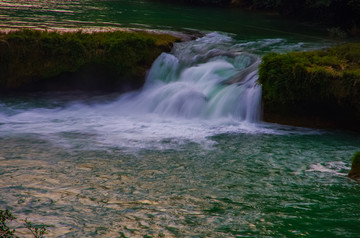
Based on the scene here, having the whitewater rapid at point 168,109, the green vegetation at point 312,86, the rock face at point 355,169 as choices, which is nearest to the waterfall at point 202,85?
the whitewater rapid at point 168,109

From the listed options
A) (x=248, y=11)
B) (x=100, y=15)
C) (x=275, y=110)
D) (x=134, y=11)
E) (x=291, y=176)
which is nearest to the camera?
(x=291, y=176)

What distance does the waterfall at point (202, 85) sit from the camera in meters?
10.8

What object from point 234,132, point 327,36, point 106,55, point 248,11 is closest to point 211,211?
point 234,132

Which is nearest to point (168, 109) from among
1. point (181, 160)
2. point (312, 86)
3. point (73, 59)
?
point (73, 59)

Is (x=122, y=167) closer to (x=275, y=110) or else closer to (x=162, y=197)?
(x=162, y=197)

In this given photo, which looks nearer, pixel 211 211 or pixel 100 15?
pixel 211 211

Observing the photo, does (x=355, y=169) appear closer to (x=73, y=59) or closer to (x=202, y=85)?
(x=202, y=85)

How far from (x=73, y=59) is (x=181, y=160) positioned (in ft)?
20.3

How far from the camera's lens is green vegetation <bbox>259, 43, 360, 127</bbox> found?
952 centimetres

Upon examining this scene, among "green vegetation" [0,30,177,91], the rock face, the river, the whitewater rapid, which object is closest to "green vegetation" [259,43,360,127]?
the river

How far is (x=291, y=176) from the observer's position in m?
6.98

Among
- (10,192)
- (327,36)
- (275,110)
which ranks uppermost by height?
(327,36)

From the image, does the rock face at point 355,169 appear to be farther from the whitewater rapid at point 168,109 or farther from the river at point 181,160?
the whitewater rapid at point 168,109

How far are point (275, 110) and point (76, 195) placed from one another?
18.4 ft
